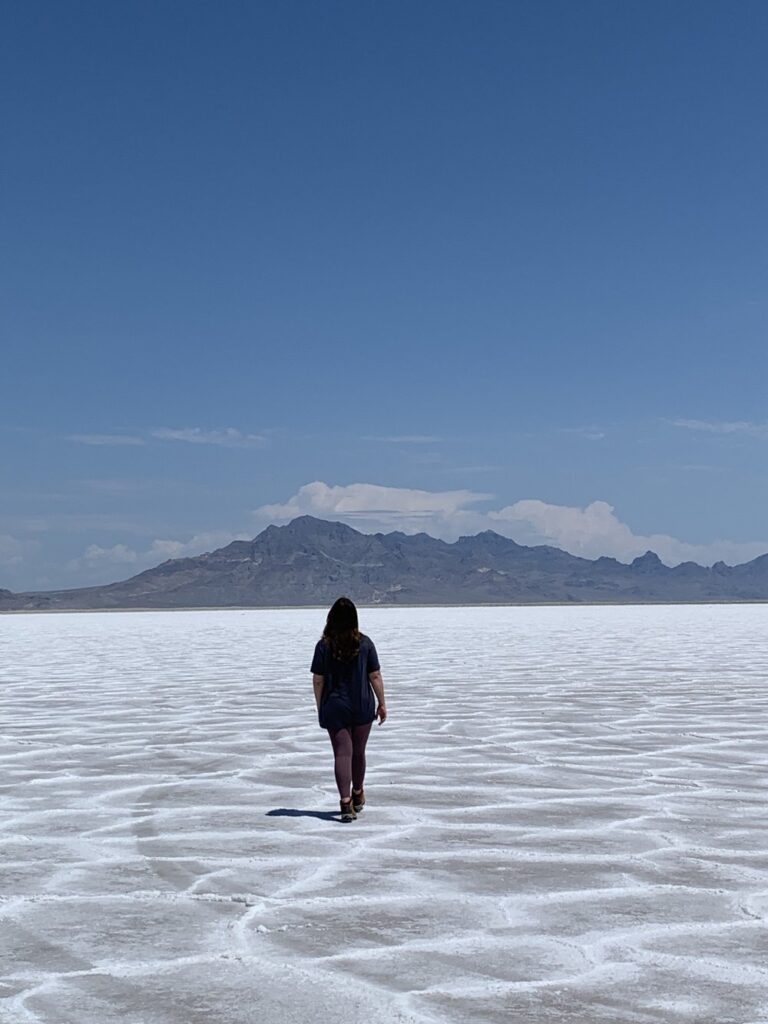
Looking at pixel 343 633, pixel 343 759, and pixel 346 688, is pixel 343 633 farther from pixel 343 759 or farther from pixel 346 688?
pixel 343 759

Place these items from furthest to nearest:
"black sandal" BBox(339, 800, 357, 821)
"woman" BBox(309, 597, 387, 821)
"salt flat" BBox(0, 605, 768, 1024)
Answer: "woman" BBox(309, 597, 387, 821) → "black sandal" BBox(339, 800, 357, 821) → "salt flat" BBox(0, 605, 768, 1024)

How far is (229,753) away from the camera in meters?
9.75

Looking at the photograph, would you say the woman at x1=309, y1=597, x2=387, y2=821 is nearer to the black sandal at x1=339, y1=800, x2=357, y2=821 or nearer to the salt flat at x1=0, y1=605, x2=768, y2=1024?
the black sandal at x1=339, y1=800, x2=357, y2=821

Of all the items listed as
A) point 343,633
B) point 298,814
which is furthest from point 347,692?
point 298,814

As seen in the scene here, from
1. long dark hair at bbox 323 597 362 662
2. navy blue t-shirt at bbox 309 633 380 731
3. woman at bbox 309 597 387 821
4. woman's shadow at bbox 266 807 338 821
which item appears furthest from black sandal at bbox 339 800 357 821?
long dark hair at bbox 323 597 362 662

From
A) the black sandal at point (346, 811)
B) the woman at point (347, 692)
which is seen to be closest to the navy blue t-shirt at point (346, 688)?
the woman at point (347, 692)

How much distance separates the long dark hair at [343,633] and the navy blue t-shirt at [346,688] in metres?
0.04

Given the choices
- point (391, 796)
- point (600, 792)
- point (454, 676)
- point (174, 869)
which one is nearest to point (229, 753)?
point (391, 796)

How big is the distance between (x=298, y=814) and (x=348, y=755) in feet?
1.65

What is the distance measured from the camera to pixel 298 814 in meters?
7.23

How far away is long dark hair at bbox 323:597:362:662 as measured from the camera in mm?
7094

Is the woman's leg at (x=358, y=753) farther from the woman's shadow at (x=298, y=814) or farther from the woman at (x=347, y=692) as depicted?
the woman's shadow at (x=298, y=814)

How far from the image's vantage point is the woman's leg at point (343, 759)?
6969mm

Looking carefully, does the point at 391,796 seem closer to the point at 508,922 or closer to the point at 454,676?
the point at 508,922
